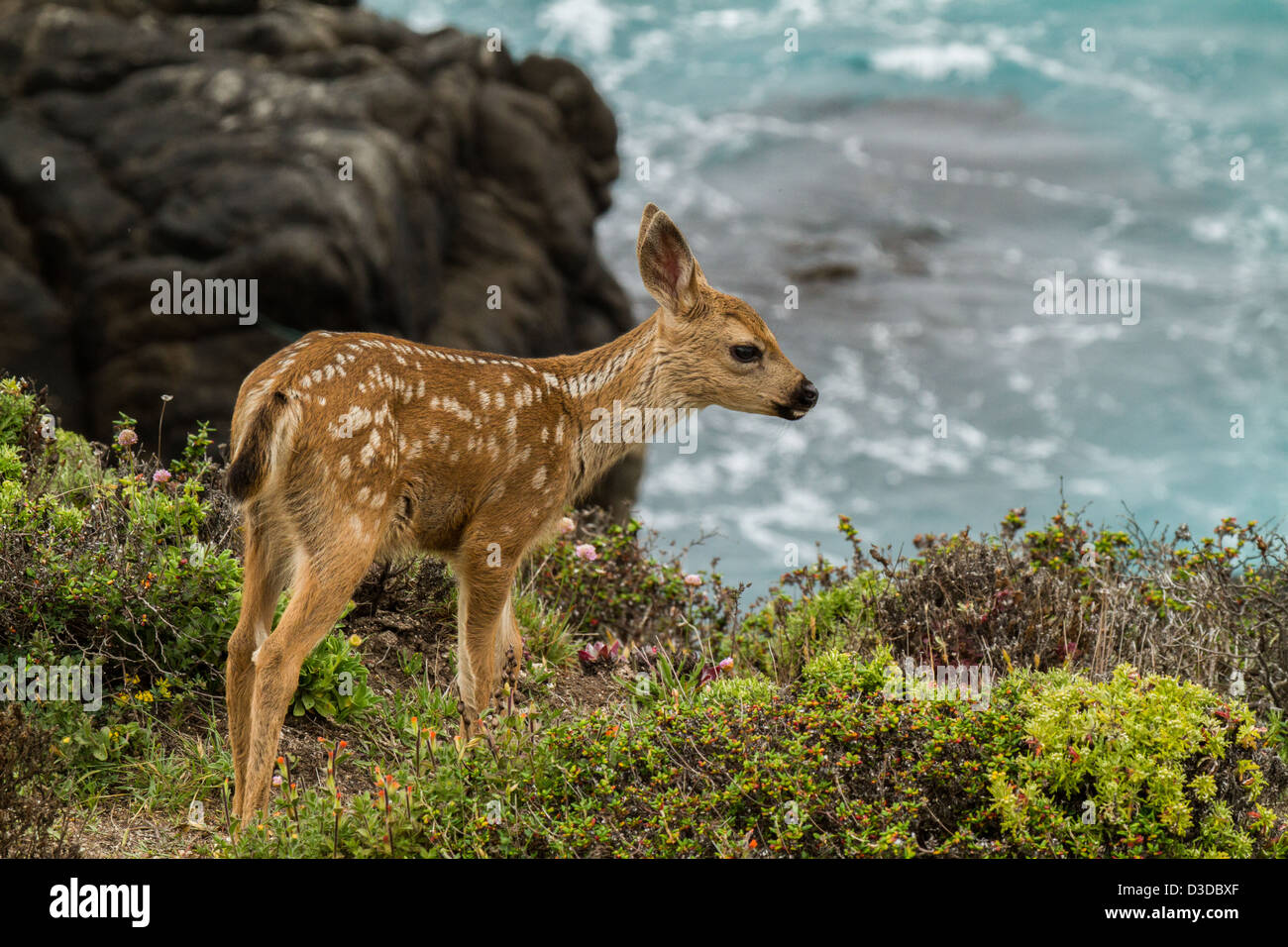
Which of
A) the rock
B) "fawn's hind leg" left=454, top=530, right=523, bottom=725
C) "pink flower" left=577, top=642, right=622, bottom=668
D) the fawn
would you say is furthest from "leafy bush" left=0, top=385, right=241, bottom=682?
the rock

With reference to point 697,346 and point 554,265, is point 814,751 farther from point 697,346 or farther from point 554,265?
point 554,265

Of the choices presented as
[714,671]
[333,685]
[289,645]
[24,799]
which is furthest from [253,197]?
[24,799]

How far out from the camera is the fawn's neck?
23.0 ft

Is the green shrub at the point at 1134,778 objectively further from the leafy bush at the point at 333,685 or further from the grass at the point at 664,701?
the leafy bush at the point at 333,685

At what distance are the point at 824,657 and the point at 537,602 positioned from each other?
3076 millimetres

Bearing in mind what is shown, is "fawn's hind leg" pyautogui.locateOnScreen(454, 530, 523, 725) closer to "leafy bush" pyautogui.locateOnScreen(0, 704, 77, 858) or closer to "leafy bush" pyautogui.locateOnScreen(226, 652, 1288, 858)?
"leafy bush" pyautogui.locateOnScreen(226, 652, 1288, 858)

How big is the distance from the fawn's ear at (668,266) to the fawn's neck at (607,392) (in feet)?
0.67

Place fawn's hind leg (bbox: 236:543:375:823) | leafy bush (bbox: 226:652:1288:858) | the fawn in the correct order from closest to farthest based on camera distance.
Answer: leafy bush (bbox: 226:652:1288:858) → fawn's hind leg (bbox: 236:543:375:823) → the fawn

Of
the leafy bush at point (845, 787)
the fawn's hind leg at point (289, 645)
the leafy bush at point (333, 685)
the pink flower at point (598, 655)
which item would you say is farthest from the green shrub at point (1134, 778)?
the leafy bush at point (333, 685)

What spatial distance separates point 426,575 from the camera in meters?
8.58

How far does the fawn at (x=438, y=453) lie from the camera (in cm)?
570

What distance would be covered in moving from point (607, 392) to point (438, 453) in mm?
1232

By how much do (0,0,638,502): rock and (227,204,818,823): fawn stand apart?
11.4 m

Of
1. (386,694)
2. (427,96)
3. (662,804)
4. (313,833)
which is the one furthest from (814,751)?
(427,96)
